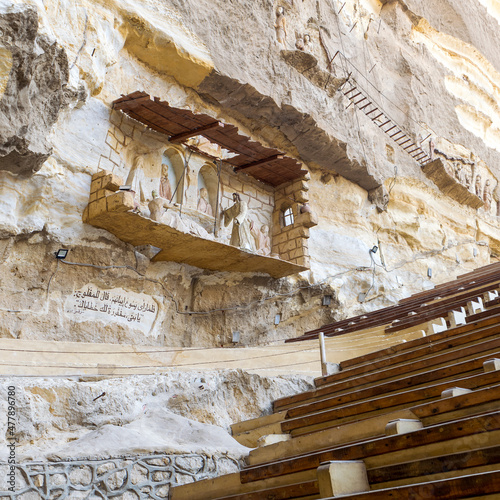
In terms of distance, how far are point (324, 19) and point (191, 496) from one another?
13919 mm

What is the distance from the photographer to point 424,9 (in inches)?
824

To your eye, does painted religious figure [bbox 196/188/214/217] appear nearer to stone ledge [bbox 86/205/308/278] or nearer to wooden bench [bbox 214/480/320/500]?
stone ledge [bbox 86/205/308/278]

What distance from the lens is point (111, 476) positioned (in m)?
4.15

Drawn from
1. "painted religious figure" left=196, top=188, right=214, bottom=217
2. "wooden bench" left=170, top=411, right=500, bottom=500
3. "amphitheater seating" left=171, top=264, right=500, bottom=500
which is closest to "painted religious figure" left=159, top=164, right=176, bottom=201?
"painted religious figure" left=196, top=188, right=214, bottom=217

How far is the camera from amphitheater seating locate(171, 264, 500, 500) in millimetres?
2772

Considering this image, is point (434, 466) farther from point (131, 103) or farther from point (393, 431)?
point (131, 103)

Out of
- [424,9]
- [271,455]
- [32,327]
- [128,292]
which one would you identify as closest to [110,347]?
[32,327]

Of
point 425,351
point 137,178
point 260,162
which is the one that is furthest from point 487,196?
point 425,351

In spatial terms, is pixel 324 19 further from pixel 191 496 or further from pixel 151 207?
pixel 191 496

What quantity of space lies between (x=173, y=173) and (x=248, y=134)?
2.33 meters

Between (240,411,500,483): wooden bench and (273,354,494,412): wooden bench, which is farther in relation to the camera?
(273,354,494,412): wooden bench

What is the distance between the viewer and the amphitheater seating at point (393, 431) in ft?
9.09

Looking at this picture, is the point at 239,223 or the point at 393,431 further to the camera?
the point at 239,223

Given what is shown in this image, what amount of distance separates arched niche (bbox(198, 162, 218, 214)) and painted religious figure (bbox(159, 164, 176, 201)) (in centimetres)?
85
